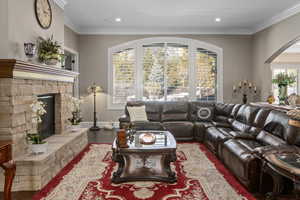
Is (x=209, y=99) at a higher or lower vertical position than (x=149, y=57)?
lower

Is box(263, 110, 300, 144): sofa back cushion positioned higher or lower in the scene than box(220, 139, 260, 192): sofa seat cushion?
higher

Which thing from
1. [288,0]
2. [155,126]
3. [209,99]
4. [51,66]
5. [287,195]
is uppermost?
[288,0]

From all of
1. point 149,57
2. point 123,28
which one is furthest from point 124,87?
point 123,28

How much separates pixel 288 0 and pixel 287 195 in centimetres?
409

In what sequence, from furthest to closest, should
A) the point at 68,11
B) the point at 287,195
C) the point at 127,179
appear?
the point at 68,11, the point at 127,179, the point at 287,195

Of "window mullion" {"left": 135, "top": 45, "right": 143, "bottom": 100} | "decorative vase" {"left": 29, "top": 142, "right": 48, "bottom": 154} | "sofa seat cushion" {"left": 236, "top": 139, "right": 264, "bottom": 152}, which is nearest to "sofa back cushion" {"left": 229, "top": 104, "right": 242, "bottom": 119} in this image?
"sofa seat cushion" {"left": 236, "top": 139, "right": 264, "bottom": 152}

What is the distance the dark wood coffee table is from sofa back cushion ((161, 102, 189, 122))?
247 cm

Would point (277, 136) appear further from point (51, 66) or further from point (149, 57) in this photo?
point (149, 57)

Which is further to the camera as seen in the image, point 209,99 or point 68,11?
point 209,99

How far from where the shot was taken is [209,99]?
7594 mm

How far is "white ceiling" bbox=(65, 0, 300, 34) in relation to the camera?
16.9 feet

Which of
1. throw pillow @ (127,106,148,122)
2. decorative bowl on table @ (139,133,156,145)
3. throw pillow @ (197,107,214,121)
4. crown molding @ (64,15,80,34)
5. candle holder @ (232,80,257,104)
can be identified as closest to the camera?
decorative bowl on table @ (139,133,156,145)

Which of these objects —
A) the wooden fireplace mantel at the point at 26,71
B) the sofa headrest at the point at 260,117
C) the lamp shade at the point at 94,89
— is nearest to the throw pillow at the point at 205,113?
the sofa headrest at the point at 260,117

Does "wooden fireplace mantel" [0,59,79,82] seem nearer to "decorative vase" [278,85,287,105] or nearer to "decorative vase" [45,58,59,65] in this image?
"decorative vase" [45,58,59,65]
